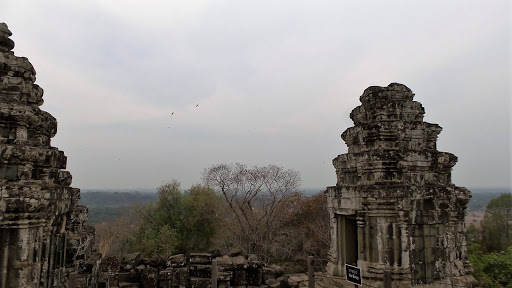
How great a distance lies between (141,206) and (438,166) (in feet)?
81.9

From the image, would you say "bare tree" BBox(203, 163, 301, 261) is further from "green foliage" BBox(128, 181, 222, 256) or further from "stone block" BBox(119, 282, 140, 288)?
"stone block" BBox(119, 282, 140, 288)

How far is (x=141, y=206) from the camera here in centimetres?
2731

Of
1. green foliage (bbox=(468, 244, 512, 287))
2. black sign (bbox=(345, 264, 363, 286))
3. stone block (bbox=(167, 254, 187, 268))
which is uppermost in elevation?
black sign (bbox=(345, 264, 363, 286))

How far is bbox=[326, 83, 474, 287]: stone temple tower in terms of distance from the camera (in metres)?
5.99

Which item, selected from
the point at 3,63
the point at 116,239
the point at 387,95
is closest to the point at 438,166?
the point at 387,95

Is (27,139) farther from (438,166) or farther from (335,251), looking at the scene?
(438,166)

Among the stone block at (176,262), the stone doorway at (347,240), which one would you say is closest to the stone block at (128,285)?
the stone block at (176,262)

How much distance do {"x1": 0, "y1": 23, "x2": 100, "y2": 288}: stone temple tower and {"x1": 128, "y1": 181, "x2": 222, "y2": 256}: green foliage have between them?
61.3ft

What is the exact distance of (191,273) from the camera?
30.6 feet

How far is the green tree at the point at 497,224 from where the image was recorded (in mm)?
23266

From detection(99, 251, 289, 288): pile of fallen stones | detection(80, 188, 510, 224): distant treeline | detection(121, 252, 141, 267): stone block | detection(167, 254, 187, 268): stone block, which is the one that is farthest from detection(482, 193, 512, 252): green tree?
detection(121, 252, 141, 267): stone block

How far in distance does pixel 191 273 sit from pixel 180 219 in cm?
1539

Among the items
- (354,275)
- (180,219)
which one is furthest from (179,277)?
(180,219)

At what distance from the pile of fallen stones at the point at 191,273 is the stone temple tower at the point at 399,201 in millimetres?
2902
